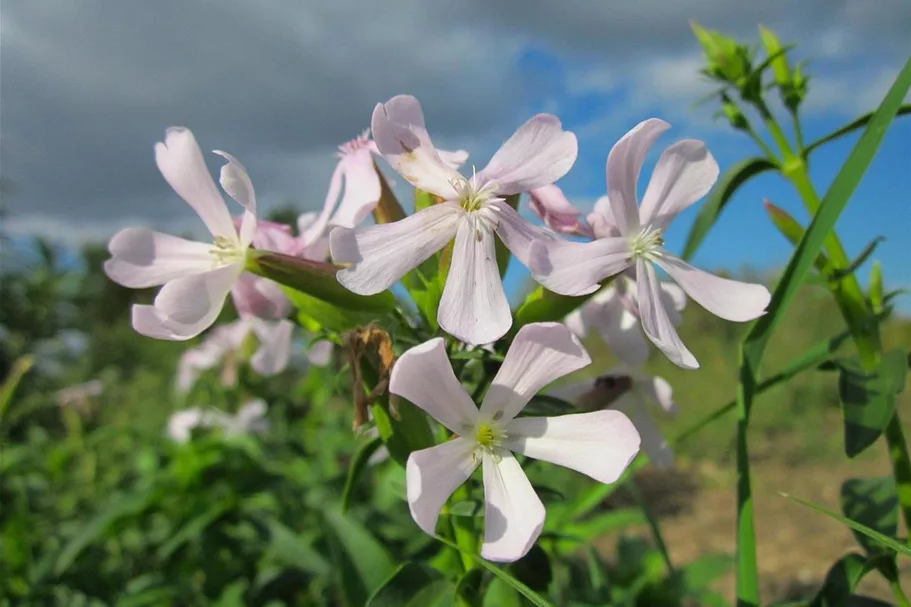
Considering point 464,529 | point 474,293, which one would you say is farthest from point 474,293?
point 464,529

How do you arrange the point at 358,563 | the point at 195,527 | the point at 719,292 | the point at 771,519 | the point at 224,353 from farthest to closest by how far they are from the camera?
the point at 771,519 < the point at 224,353 < the point at 195,527 < the point at 358,563 < the point at 719,292

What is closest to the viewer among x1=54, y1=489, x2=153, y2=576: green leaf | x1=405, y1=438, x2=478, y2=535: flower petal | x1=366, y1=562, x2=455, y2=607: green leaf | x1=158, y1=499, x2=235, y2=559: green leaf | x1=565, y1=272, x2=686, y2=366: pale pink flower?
x1=405, y1=438, x2=478, y2=535: flower petal

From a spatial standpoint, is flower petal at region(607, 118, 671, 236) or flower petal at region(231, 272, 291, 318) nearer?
flower petal at region(607, 118, 671, 236)

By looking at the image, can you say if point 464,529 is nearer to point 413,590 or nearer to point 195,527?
point 413,590

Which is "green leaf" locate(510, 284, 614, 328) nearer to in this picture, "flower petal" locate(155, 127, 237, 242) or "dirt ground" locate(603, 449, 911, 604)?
"flower petal" locate(155, 127, 237, 242)

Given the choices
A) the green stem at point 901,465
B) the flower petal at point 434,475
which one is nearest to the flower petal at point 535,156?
the flower petal at point 434,475

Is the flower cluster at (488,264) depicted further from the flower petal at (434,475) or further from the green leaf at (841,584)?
the green leaf at (841,584)

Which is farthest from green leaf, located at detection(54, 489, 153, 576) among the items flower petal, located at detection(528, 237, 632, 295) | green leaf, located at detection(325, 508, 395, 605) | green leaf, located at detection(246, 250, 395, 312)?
flower petal, located at detection(528, 237, 632, 295)
